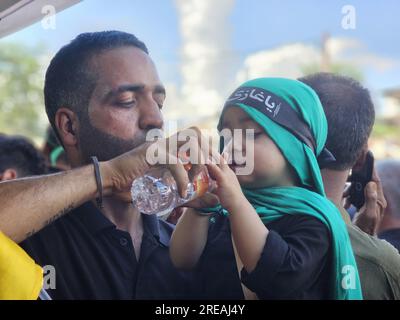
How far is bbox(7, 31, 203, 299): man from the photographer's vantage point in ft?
4.43

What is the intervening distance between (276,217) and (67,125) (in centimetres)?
57

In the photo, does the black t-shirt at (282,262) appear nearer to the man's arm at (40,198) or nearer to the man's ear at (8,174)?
the man's arm at (40,198)

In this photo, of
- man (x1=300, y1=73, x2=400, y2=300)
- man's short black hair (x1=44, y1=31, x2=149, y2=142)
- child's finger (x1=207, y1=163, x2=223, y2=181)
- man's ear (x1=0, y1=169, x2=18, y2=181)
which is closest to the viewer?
child's finger (x1=207, y1=163, x2=223, y2=181)

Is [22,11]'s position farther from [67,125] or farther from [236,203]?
[236,203]

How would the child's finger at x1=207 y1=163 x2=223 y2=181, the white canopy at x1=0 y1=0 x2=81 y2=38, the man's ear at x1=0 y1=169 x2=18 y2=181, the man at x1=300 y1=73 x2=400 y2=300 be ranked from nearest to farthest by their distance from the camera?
1. the child's finger at x1=207 y1=163 x2=223 y2=181
2. the man at x1=300 y1=73 x2=400 y2=300
3. the white canopy at x1=0 y1=0 x2=81 y2=38
4. the man's ear at x1=0 y1=169 x2=18 y2=181

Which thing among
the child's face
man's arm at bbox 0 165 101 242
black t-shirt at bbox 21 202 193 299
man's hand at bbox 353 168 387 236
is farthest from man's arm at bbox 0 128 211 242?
man's hand at bbox 353 168 387 236

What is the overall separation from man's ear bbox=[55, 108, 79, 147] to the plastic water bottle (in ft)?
0.77

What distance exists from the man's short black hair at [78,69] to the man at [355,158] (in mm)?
469

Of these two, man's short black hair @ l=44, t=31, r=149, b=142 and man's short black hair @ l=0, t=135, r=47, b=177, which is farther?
man's short black hair @ l=0, t=135, r=47, b=177

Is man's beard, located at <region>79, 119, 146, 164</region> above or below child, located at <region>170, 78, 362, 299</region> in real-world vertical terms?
above

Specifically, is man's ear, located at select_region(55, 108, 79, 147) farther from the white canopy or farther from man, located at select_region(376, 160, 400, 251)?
man, located at select_region(376, 160, 400, 251)

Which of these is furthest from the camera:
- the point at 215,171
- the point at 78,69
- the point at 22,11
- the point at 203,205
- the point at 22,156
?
the point at 22,156

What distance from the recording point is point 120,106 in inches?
53.4

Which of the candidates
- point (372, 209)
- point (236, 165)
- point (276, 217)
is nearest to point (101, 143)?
point (236, 165)
